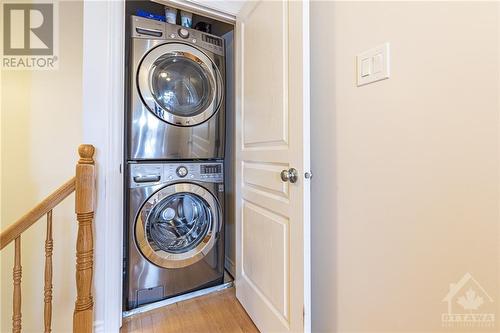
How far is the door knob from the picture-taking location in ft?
3.30

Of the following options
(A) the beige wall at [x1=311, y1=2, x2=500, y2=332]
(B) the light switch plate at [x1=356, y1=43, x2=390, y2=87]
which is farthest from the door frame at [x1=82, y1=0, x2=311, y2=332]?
(B) the light switch plate at [x1=356, y1=43, x2=390, y2=87]

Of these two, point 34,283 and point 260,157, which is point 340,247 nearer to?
point 260,157

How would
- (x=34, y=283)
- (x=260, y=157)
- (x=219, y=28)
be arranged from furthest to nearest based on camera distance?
(x=219, y=28) → (x=34, y=283) → (x=260, y=157)

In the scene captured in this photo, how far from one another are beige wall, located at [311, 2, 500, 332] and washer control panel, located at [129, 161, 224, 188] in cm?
88

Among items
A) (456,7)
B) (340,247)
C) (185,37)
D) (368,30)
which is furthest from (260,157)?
(185,37)

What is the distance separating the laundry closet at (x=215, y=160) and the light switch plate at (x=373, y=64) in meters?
0.20

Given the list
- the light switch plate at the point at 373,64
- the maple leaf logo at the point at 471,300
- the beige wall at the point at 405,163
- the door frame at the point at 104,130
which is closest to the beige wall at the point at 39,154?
the door frame at the point at 104,130

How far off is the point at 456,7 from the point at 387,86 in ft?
0.81

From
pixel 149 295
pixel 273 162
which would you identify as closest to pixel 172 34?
pixel 273 162

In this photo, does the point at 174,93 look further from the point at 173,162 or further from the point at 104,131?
the point at 104,131

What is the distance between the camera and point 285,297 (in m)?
1.10

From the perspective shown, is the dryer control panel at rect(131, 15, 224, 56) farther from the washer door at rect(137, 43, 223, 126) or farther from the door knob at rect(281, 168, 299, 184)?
the door knob at rect(281, 168, 299, 184)

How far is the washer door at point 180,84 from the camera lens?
1545 mm

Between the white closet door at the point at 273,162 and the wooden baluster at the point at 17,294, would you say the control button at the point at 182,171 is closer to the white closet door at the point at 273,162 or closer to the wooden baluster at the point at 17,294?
the white closet door at the point at 273,162
